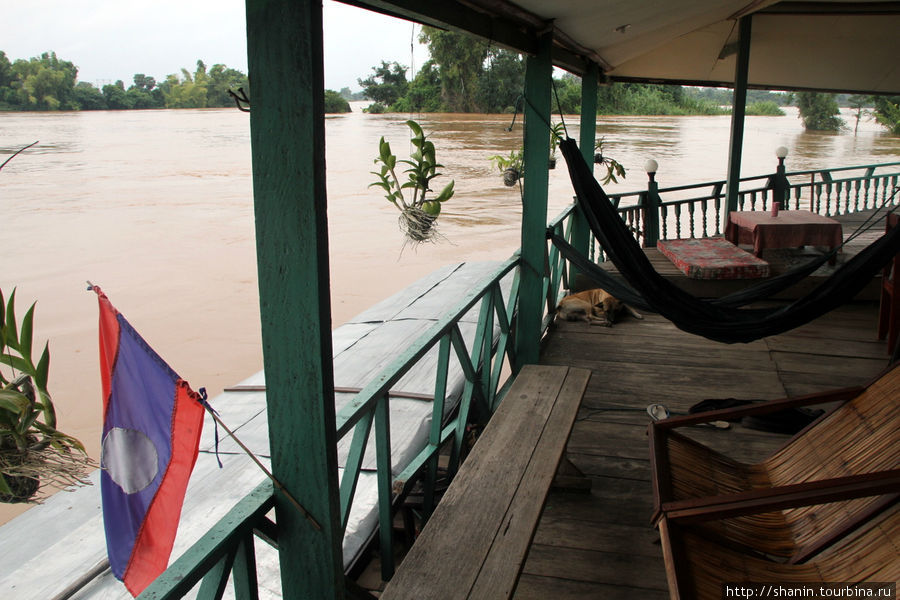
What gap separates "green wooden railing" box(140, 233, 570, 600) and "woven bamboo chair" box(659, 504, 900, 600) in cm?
76

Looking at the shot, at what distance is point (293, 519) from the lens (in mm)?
1385

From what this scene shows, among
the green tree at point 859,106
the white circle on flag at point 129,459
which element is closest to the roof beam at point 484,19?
the white circle on flag at point 129,459

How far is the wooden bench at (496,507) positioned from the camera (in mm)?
1395

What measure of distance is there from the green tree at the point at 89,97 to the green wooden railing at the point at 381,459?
2126 millimetres

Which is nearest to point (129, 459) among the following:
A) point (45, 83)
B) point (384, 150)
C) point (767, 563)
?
point (384, 150)

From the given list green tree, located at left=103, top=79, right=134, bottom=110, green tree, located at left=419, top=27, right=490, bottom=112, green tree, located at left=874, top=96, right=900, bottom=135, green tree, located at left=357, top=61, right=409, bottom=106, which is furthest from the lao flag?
green tree, located at left=874, top=96, right=900, bottom=135

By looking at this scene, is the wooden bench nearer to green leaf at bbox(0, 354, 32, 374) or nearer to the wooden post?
green leaf at bbox(0, 354, 32, 374)

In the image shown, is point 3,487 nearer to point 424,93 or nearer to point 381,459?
point 381,459

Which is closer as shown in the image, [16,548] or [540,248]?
[16,548]

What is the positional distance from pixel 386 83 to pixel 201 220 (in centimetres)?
1636

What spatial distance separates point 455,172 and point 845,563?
16.7 m

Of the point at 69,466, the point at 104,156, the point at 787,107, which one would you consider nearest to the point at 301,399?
the point at 69,466

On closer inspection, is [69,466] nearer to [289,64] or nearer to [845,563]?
[289,64]

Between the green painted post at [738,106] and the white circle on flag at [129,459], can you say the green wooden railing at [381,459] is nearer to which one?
the white circle on flag at [129,459]
